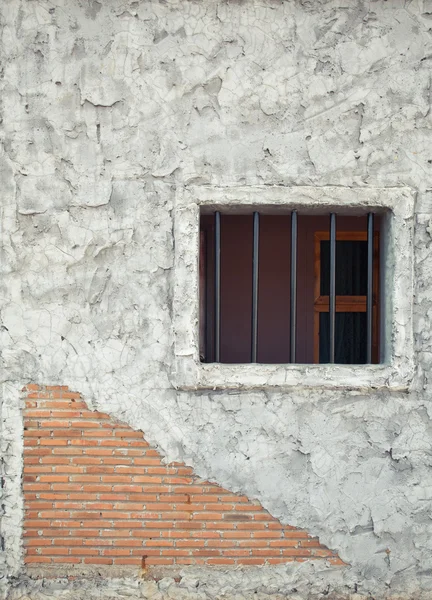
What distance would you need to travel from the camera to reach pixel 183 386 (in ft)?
8.82

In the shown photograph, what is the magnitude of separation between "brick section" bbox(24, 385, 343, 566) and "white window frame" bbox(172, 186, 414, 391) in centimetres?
51

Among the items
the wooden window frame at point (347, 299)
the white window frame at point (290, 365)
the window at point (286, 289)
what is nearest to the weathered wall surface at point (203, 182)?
the white window frame at point (290, 365)

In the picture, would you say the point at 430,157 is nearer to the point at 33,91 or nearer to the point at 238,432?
the point at 238,432

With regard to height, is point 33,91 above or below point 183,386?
above

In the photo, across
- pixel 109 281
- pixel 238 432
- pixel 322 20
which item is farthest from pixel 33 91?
pixel 238 432

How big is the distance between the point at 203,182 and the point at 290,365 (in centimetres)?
109

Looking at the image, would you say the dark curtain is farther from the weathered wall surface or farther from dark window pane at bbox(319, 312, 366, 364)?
the weathered wall surface

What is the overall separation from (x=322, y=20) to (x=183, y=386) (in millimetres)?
2084

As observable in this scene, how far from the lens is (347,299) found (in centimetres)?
441

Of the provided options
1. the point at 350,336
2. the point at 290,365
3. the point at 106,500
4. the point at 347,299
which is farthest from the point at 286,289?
the point at 106,500

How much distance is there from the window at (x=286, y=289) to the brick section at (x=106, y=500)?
5.80ft

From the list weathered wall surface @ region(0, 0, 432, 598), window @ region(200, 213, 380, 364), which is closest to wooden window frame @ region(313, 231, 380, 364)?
window @ region(200, 213, 380, 364)

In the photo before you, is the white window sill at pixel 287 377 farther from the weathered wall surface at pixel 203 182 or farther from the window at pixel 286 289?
the window at pixel 286 289

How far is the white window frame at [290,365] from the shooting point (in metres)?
2.68
